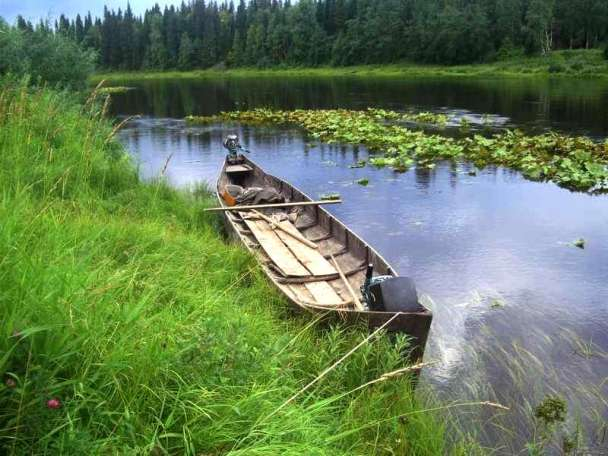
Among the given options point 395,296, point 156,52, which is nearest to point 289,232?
point 395,296

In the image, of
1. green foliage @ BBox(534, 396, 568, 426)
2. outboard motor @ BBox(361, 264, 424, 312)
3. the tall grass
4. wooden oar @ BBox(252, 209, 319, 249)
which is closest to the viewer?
the tall grass

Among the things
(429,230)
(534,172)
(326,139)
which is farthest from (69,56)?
(534,172)

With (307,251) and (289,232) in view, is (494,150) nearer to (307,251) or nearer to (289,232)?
(289,232)

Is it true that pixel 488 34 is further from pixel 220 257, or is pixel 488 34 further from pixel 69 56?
pixel 220 257

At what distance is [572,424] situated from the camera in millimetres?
6547

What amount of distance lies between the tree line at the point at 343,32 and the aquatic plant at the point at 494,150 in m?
42.7

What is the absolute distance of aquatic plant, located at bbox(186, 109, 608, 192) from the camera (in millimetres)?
19156

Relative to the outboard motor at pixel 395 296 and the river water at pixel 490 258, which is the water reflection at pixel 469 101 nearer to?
the river water at pixel 490 258

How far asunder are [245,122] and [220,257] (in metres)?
29.1

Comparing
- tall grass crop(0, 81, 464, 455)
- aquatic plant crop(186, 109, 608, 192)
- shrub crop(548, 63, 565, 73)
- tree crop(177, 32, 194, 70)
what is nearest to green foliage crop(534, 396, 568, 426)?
tall grass crop(0, 81, 464, 455)

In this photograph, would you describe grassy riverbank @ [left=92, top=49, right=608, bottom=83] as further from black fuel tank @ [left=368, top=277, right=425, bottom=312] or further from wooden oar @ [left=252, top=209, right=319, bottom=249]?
black fuel tank @ [left=368, top=277, right=425, bottom=312]

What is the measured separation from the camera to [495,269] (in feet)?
38.4

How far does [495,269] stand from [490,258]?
0.70m

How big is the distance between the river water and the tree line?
4621 cm
